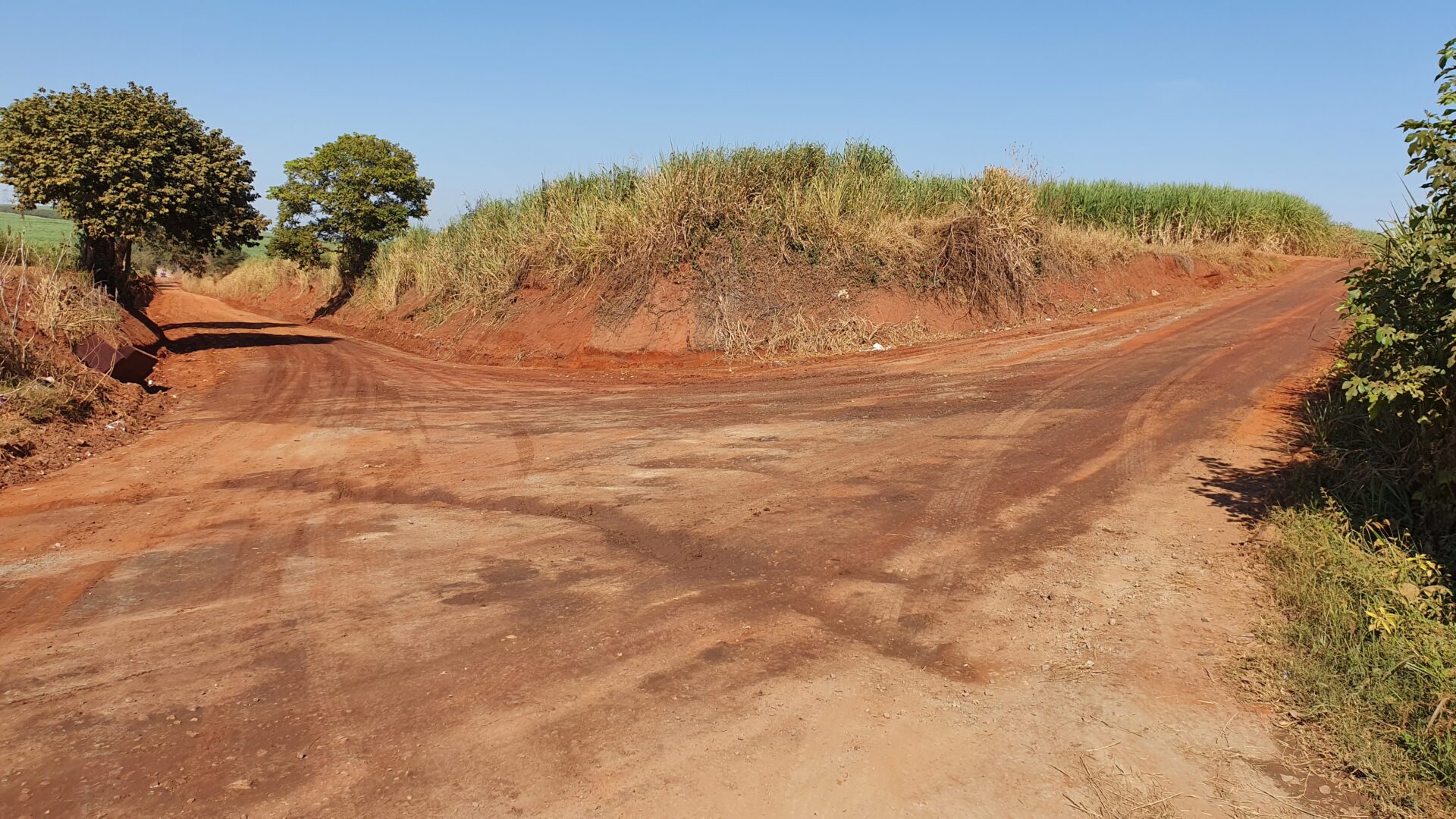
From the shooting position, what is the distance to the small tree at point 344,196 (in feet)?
97.4

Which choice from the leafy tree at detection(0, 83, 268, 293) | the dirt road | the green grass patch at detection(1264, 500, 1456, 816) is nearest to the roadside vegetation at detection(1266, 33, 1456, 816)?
the green grass patch at detection(1264, 500, 1456, 816)

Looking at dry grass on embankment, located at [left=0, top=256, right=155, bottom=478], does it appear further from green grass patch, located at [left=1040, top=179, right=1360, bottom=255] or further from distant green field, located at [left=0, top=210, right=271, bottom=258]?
green grass patch, located at [left=1040, top=179, right=1360, bottom=255]

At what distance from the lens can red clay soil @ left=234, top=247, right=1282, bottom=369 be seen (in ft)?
54.8

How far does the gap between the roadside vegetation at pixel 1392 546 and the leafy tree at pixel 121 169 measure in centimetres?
1798

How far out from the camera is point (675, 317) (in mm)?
16969

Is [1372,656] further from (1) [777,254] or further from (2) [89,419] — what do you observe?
(1) [777,254]

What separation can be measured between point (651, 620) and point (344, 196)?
29.0 metres

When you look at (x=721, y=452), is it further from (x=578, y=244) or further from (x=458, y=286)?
(x=458, y=286)

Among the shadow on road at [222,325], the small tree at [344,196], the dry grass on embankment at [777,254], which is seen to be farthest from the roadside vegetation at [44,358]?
the small tree at [344,196]

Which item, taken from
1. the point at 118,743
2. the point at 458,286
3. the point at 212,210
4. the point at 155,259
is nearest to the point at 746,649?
the point at 118,743

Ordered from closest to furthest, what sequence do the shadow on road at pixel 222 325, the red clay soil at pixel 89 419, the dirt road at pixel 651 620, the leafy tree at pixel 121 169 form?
the dirt road at pixel 651 620 → the red clay soil at pixel 89 419 → the leafy tree at pixel 121 169 → the shadow on road at pixel 222 325

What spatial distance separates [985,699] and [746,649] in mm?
1125

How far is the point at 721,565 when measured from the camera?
538 cm

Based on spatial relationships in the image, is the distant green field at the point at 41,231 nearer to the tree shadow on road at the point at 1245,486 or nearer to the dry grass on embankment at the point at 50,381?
the dry grass on embankment at the point at 50,381
